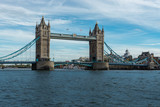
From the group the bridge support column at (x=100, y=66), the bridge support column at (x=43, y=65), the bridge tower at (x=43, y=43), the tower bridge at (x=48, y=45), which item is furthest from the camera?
the bridge support column at (x=100, y=66)

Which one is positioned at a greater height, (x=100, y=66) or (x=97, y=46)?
(x=97, y=46)

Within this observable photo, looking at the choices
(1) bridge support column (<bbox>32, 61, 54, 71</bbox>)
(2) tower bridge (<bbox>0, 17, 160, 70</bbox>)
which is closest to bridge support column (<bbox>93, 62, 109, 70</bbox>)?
(2) tower bridge (<bbox>0, 17, 160, 70</bbox>)

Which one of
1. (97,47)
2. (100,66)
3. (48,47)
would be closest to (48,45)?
(48,47)

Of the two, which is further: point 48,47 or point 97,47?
point 97,47

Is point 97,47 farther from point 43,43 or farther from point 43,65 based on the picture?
point 43,65

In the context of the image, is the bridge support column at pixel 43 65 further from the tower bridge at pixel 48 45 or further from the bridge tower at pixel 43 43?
the bridge tower at pixel 43 43

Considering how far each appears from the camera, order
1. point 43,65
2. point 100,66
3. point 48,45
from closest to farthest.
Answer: point 43,65, point 48,45, point 100,66

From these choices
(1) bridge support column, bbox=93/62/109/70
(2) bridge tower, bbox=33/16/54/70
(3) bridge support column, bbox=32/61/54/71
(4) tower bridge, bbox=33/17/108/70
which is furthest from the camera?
(1) bridge support column, bbox=93/62/109/70

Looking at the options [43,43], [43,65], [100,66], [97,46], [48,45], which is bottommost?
[100,66]

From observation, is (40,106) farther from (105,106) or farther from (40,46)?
(40,46)

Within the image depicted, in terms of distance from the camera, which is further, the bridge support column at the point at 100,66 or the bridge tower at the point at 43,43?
the bridge support column at the point at 100,66

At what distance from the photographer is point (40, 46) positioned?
10194cm

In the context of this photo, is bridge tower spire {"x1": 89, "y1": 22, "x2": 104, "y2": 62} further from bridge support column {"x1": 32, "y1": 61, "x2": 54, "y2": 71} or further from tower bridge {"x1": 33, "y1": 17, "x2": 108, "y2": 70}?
bridge support column {"x1": 32, "y1": 61, "x2": 54, "y2": 71}

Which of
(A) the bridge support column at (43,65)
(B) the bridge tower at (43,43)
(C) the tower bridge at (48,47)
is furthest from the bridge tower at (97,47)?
(A) the bridge support column at (43,65)
